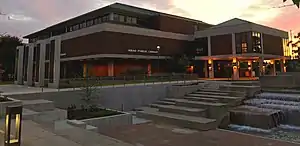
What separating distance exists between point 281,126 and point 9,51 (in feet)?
142

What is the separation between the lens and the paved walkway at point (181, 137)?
938cm

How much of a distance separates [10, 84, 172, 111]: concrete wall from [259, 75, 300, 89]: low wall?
8482 millimetres

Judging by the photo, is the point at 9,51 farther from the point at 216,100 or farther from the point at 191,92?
the point at 216,100

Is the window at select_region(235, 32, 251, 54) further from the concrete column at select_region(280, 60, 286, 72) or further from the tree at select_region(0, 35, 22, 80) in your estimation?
the tree at select_region(0, 35, 22, 80)

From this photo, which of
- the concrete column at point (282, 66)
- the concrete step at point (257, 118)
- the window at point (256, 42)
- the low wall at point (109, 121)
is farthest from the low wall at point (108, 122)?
the concrete column at point (282, 66)

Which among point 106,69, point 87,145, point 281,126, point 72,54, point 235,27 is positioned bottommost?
point 281,126

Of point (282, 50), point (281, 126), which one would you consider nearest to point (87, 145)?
point (281, 126)

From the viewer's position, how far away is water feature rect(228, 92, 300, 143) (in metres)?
12.0

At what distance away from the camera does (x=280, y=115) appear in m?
14.0

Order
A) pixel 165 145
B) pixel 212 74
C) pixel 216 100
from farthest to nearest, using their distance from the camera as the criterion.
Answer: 1. pixel 212 74
2. pixel 216 100
3. pixel 165 145

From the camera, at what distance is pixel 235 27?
38375 mm

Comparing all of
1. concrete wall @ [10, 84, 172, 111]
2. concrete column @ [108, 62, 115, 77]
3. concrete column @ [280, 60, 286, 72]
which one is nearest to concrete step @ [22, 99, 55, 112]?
concrete wall @ [10, 84, 172, 111]

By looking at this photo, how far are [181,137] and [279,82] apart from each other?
14134 mm

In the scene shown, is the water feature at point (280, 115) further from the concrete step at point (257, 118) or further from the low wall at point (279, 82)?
the low wall at point (279, 82)
